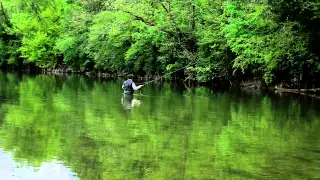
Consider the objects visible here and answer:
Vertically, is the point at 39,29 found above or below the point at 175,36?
above

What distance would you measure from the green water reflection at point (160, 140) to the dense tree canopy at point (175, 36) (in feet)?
33.3

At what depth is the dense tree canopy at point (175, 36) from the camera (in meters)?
32.0

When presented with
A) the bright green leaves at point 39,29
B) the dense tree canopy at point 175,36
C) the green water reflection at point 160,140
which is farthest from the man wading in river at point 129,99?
the bright green leaves at point 39,29

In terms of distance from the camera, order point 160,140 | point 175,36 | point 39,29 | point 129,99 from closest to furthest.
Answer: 1. point 160,140
2. point 129,99
3. point 175,36
4. point 39,29

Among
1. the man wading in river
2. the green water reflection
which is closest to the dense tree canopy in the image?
the man wading in river

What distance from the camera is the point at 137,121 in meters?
18.0

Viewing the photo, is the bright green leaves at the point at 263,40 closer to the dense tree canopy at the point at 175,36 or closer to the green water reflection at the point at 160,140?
the dense tree canopy at the point at 175,36

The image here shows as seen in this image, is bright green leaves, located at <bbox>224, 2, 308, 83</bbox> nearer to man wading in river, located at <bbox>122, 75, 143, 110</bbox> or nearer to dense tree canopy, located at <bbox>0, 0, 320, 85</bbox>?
dense tree canopy, located at <bbox>0, 0, 320, 85</bbox>

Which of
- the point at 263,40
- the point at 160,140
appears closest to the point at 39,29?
the point at 263,40

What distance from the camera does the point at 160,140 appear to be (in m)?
14.1

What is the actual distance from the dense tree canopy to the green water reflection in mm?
10137

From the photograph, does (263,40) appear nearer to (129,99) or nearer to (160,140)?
(129,99)

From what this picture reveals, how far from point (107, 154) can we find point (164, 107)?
1121 cm

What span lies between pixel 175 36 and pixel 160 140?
30886mm
